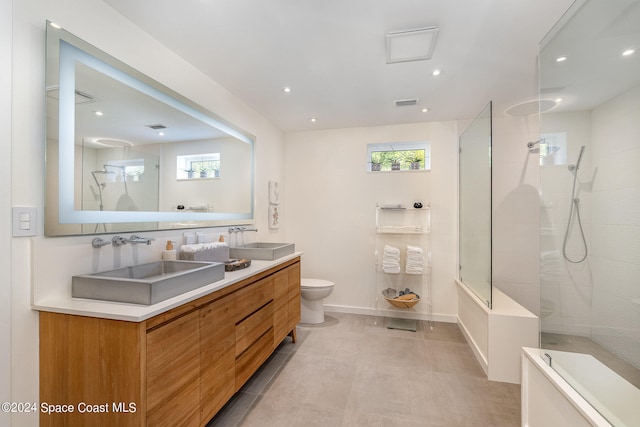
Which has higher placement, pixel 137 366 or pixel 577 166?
pixel 577 166

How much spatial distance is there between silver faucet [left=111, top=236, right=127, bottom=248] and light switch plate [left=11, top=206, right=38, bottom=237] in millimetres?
354

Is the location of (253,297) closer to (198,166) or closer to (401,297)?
(198,166)

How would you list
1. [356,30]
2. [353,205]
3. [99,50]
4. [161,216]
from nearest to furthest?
[99,50] < [356,30] < [161,216] < [353,205]

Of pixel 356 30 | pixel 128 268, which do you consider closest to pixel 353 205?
pixel 356 30

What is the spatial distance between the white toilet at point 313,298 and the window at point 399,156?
159 centimetres

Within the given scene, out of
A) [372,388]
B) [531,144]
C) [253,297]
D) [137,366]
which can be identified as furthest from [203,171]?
[531,144]

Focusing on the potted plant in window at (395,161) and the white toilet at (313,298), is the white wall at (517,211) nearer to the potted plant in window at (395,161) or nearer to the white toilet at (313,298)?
Answer: the potted plant in window at (395,161)

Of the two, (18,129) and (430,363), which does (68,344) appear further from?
(430,363)

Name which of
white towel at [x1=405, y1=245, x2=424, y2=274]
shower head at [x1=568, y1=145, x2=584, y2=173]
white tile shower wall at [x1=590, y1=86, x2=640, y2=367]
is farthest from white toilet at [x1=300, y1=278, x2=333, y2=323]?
shower head at [x1=568, y1=145, x2=584, y2=173]

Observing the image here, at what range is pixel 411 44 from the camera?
6.22 feet

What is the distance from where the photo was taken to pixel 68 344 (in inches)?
47.4

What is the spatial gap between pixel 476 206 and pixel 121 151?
293 centimetres

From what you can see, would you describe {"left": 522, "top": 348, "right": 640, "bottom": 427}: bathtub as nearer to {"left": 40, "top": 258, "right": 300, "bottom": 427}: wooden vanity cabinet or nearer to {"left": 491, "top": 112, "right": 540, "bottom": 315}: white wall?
{"left": 40, "top": 258, "right": 300, "bottom": 427}: wooden vanity cabinet

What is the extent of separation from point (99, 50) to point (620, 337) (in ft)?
9.40
